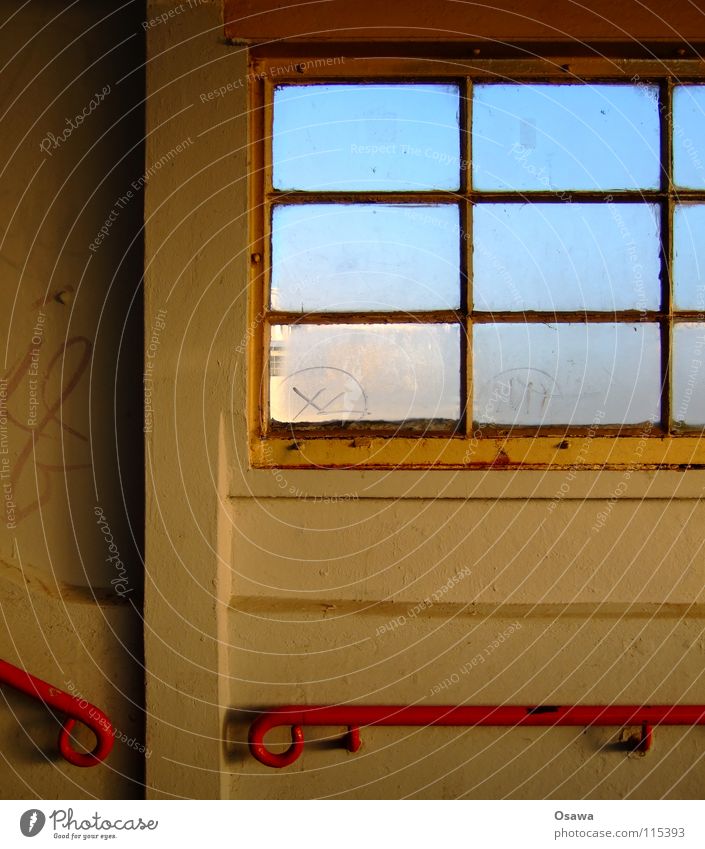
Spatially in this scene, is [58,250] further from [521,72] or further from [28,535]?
[521,72]

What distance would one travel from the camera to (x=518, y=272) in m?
1.64

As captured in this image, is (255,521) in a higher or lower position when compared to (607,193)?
lower

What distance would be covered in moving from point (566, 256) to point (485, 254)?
194 mm

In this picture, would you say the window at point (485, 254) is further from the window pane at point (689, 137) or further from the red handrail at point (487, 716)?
the red handrail at point (487, 716)

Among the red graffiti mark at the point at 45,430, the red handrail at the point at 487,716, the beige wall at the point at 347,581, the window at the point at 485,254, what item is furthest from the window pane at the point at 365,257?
the red handrail at the point at 487,716

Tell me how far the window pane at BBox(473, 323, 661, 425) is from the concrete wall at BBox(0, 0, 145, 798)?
2.74 ft

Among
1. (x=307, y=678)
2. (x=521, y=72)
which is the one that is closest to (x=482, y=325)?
(x=521, y=72)

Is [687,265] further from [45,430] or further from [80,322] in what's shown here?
[45,430]

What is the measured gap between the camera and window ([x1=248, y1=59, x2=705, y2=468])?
1.63 m

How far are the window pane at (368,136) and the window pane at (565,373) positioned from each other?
405 mm

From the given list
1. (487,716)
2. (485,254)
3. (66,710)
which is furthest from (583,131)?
(66,710)

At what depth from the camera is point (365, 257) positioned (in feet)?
5.38

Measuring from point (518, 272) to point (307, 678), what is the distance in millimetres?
1059

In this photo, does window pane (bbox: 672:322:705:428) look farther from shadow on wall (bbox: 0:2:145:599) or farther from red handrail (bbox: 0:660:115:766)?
red handrail (bbox: 0:660:115:766)
